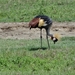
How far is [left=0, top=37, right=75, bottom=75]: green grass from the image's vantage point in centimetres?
1018

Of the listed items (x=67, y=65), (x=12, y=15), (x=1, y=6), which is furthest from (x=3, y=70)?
(x=1, y=6)

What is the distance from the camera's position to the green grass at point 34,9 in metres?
18.1

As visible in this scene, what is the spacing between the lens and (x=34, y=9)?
61.9 ft

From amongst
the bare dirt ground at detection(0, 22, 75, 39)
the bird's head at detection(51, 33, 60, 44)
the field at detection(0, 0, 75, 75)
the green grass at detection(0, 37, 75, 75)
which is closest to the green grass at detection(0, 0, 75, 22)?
the field at detection(0, 0, 75, 75)

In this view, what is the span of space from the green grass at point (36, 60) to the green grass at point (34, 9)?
4.85 metres

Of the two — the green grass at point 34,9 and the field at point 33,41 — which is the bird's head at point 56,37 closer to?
the field at point 33,41

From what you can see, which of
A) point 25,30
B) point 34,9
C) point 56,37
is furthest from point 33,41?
point 34,9

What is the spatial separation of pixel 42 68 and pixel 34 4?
9.52 meters

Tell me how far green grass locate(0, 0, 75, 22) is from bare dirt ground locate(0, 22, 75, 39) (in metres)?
0.67

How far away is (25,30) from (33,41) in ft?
8.07

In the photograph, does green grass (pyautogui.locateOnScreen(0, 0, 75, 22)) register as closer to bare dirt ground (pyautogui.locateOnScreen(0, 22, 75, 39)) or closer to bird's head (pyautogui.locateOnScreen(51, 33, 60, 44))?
bare dirt ground (pyautogui.locateOnScreen(0, 22, 75, 39))

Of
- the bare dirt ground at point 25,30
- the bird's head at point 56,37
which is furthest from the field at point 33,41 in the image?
the bird's head at point 56,37

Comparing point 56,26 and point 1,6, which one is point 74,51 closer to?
point 56,26

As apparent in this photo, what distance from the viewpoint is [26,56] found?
1120cm
